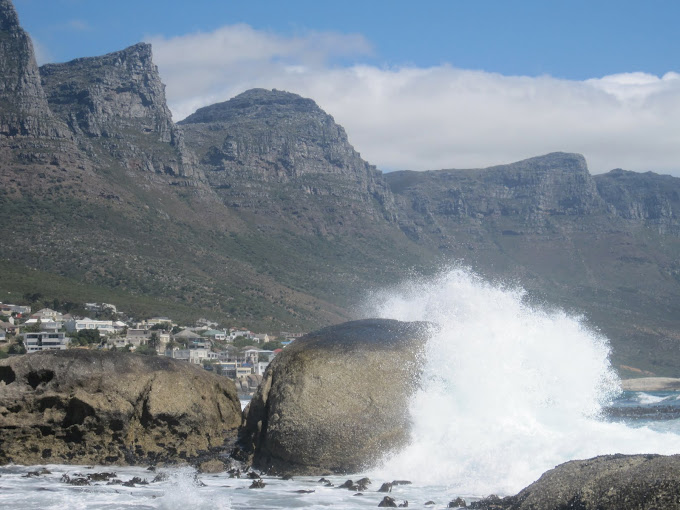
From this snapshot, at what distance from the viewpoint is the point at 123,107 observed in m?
164

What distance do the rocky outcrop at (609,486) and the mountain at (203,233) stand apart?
77.5m

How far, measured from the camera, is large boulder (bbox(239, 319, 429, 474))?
20.4 metres

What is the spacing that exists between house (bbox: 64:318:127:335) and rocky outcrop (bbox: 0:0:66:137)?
56321 mm

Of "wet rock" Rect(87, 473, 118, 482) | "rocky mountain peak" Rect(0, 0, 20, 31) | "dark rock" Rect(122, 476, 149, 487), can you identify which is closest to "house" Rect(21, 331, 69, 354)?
"wet rock" Rect(87, 473, 118, 482)

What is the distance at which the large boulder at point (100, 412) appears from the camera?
22.7m

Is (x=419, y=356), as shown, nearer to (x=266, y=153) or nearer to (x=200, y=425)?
(x=200, y=425)

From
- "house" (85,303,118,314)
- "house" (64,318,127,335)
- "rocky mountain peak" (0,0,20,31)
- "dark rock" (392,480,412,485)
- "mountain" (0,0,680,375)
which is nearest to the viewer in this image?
"dark rock" (392,480,412,485)

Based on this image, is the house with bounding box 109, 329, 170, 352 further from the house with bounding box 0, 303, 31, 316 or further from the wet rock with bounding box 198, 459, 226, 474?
the wet rock with bounding box 198, 459, 226, 474

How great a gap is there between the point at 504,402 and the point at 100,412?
10930 mm

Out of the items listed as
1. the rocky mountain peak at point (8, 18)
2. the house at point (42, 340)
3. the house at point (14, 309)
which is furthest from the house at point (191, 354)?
the rocky mountain peak at point (8, 18)

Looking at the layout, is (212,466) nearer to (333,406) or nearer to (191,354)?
(333,406)

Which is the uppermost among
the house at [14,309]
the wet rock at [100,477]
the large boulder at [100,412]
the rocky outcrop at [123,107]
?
the rocky outcrop at [123,107]

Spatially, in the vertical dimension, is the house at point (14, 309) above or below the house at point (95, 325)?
above

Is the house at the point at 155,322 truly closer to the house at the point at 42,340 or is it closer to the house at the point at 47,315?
the house at the point at 47,315
